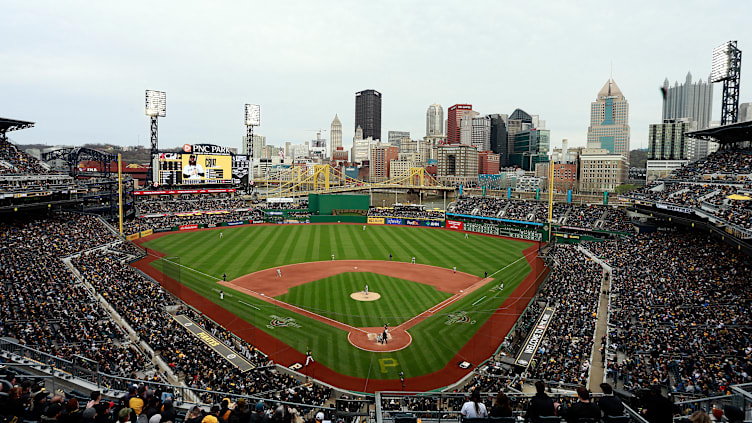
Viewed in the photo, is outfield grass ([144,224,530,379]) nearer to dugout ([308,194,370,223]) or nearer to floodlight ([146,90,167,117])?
dugout ([308,194,370,223])

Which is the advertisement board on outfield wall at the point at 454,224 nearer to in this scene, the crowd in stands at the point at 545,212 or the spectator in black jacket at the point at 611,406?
the crowd in stands at the point at 545,212

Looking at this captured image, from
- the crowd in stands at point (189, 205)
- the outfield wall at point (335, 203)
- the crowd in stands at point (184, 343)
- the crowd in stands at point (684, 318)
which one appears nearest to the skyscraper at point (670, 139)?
the outfield wall at point (335, 203)

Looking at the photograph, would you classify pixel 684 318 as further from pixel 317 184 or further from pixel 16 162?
pixel 317 184

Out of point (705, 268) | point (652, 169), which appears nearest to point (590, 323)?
point (705, 268)

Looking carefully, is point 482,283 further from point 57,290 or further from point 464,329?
point 57,290

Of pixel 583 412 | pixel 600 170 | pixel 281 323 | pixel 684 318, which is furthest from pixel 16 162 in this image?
pixel 600 170

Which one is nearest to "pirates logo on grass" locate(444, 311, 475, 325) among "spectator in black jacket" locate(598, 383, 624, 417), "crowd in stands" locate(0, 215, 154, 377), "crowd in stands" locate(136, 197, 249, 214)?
"crowd in stands" locate(0, 215, 154, 377)

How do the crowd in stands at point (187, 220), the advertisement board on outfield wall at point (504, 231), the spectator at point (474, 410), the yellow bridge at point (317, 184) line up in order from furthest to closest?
the yellow bridge at point (317, 184)
the crowd in stands at point (187, 220)
the advertisement board on outfield wall at point (504, 231)
the spectator at point (474, 410)
